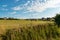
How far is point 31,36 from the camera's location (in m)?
16.6

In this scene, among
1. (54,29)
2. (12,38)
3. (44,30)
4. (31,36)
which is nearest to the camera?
(12,38)

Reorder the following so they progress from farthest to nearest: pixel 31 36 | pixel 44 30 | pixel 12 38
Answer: pixel 44 30 → pixel 31 36 → pixel 12 38

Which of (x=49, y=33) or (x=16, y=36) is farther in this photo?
(x=49, y=33)

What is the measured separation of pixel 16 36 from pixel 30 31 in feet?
6.65

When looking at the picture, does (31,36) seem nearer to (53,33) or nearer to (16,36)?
(16,36)

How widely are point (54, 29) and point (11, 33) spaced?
7813 mm

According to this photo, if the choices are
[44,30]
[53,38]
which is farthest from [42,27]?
[53,38]

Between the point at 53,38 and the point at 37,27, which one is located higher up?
the point at 37,27

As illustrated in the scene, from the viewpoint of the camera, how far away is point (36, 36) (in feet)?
56.4

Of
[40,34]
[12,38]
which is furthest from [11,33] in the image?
[40,34]

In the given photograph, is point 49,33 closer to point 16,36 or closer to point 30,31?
point 30,31

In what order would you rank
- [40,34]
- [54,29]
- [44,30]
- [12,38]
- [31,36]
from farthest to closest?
[54,29] → [44,30] → [40,34] → [31,36] → [12,38]

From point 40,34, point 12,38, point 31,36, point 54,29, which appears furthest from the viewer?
point 54,29

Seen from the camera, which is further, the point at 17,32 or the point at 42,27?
the point at 42,27
